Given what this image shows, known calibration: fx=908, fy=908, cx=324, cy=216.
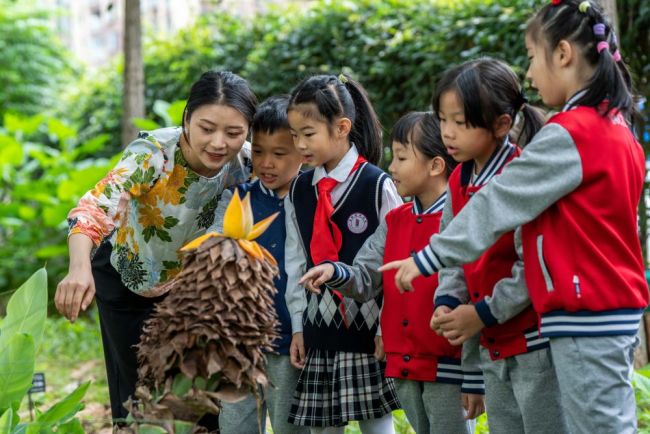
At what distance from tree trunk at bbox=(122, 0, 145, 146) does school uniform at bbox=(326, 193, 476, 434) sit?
389 centimetres

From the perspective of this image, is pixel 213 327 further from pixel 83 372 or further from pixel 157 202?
pixel 83 372

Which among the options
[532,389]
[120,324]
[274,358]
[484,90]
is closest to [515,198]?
[484,90]

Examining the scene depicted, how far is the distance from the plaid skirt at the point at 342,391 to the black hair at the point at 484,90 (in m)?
0.91

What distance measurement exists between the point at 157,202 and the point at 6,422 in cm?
111

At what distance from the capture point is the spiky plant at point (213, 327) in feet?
6.52

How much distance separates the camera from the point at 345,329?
114 inches

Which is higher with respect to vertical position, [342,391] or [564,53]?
[564,53]

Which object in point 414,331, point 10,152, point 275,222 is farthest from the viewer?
point 10,152

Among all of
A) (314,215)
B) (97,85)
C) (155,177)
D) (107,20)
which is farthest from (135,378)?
(107,20)

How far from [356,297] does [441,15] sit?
3679mm

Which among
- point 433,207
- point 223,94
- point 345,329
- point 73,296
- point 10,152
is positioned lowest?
point 345,329

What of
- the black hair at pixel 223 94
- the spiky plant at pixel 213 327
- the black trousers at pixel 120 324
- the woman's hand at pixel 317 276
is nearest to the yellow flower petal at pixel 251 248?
the spiky plant at pixel 213 327

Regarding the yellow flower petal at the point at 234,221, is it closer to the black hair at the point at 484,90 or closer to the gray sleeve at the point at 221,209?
the black hair at the point at 484,90

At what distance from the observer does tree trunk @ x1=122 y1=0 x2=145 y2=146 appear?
243 inches
